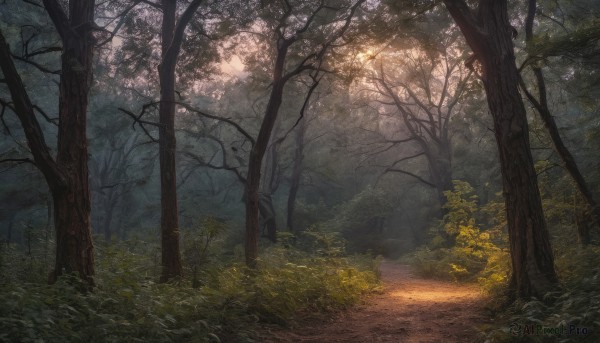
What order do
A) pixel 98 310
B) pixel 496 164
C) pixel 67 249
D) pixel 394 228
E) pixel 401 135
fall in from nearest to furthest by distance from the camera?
pixel 98 310, pixel 67 249, pixel 496 164, pixel 401 135, pixel 394 228

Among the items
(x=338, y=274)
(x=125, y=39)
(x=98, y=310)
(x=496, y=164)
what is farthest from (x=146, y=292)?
(x=496, y=164)

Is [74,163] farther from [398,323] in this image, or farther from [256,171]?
[398,323]

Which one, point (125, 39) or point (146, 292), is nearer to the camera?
point (146, 292)

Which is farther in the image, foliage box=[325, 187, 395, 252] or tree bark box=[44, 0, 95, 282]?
foliage box=[325, 187, 395, 252]

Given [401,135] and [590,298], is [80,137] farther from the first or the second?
[401,135]

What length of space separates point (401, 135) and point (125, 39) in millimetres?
26127

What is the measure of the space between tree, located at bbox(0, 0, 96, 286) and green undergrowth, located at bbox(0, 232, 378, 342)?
1.34 ft

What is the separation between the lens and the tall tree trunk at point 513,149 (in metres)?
6.34

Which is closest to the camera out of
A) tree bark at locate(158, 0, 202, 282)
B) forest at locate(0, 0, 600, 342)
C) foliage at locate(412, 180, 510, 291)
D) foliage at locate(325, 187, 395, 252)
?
forest at locate(0, 0, 600, 342)

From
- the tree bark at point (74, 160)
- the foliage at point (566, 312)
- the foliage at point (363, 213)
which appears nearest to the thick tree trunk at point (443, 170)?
the foliage at point (363, 213)

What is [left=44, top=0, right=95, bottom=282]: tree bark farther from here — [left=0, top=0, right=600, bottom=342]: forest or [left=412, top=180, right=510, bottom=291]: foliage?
[left=412, top=180, right=510, bottom=291]: foliage

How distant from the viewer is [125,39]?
43.8 ft

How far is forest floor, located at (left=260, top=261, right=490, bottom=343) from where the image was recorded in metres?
5.91

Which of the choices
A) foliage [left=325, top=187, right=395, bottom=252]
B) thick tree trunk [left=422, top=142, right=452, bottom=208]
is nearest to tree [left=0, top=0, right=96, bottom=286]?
thick tree trunk [left=422, top=142, right=452, bottom=208]
